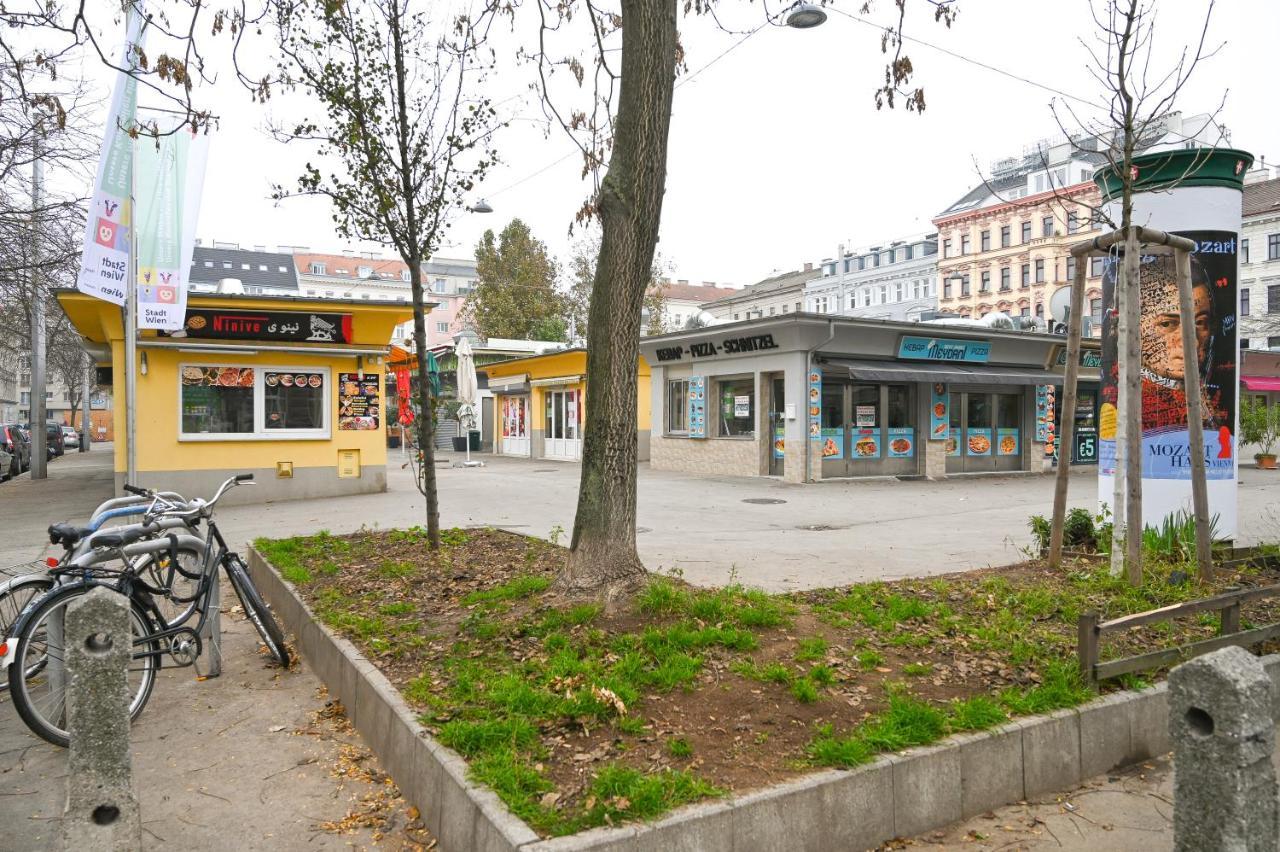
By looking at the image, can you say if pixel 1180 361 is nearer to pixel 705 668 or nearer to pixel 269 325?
pixel 705 668

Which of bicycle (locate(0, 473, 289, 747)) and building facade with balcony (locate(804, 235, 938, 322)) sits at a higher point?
building facade with balcony (locate(804, 235, 938, 322))

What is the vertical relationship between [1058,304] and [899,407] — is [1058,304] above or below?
above

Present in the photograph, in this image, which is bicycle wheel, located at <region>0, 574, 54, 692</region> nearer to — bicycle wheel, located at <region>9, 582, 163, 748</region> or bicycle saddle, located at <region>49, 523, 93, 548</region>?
bicycle wheel, located at <region>9, 582, 163, 748</region>

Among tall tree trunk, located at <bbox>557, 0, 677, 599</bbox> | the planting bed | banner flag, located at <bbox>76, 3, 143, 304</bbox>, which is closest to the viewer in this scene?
the planting bed

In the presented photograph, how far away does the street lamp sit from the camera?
25.9ft

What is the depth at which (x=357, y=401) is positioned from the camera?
15.7 meters

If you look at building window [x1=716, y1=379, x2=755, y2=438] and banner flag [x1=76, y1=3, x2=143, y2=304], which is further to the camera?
building window [x1=716, y1=379, x2=755, y2=438]

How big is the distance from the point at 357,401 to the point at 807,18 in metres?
10.7

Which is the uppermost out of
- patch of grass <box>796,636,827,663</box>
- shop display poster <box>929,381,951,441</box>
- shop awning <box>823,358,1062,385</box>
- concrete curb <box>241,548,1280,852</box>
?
shop awning <box>823,358,1062,385</box>

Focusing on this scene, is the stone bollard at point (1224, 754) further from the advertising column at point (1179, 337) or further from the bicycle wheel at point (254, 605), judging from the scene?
the advertising column at point (1179, 337)

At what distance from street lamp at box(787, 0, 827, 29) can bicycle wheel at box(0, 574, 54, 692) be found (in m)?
7.39

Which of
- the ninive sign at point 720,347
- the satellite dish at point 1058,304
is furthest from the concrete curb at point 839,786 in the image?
the satellite dish at point 1058,304

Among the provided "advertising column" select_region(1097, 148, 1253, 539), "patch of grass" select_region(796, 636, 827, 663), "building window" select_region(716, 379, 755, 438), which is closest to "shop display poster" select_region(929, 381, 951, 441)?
"building window" select_region(716, 379, 755, 438)

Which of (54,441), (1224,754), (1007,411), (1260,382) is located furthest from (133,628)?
(54,441)
